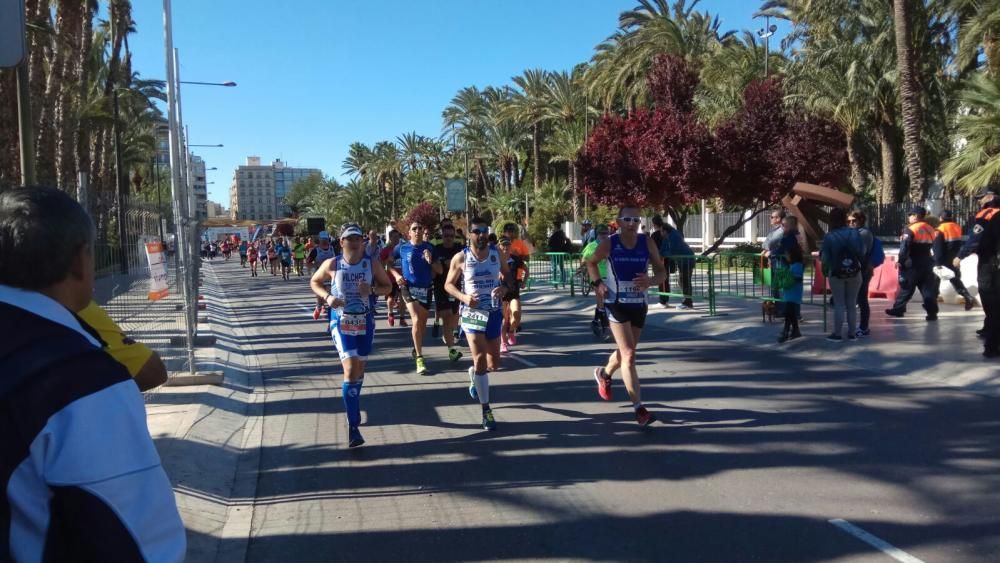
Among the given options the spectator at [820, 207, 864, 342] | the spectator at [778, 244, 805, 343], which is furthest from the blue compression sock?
the spectator at [778, 244, 805, 343]

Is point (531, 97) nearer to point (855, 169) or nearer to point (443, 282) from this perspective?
point (855, 169)

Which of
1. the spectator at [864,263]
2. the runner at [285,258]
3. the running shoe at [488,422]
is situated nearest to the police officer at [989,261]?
the spectator at [864,263]

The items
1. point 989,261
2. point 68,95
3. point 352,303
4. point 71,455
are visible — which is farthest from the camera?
point 68,95

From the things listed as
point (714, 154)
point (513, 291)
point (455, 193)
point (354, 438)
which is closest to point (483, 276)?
point (354, 438)

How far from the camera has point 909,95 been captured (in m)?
19.1

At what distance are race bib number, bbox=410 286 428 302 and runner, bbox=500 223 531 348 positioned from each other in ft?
5.09

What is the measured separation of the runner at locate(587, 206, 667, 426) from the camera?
6.79m

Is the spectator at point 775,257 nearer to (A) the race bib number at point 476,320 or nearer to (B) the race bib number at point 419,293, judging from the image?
(B) the race bib number at point 419,293

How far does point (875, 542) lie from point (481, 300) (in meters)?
4.12

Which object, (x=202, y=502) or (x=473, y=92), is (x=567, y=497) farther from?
(x=473, y=92)

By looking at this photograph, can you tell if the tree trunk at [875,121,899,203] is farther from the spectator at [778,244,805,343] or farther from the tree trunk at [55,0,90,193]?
the tree trunk at [55,0,90,193]

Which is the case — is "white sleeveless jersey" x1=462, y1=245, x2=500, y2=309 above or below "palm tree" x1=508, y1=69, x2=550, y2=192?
below

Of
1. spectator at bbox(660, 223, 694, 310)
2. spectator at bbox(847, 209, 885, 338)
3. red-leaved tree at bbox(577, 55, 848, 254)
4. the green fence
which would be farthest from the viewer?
red-leaved tree at bbox(577, 55, 848, 254)

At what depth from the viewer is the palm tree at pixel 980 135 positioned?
1839 cm
